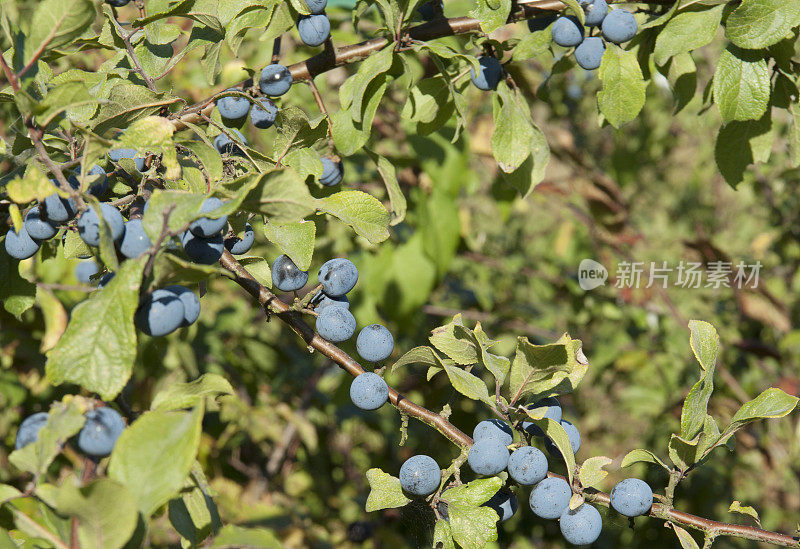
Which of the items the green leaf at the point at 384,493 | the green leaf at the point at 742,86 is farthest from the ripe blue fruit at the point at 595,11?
the green leaf at the point at 384,493

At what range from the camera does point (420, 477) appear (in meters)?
0.86

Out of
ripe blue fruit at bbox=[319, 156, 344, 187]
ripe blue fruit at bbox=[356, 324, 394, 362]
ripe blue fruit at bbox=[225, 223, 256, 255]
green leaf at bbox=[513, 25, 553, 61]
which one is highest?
green leaf at bbox=[513, 25, 553, 61]

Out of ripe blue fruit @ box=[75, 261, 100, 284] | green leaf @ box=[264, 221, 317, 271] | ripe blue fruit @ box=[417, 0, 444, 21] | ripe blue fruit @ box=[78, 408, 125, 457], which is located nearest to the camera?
ripe blue fruit @ box=[78, 408, 125, 457]

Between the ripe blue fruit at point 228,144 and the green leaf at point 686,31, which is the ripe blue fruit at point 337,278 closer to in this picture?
the ripe blue fruit at point 228,144

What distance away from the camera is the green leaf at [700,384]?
0.90 m

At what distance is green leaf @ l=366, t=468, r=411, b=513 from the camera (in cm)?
91

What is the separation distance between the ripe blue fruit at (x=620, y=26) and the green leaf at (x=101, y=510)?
100 centimetres

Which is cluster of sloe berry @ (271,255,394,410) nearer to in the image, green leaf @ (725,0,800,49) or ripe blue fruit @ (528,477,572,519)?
ripe blue fruit @ (528,477,572,519)

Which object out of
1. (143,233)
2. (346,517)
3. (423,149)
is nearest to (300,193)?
(143,233)

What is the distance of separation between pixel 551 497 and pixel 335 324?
1.15 ft

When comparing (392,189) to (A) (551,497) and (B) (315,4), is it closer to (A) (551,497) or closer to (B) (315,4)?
(B) (315,4)

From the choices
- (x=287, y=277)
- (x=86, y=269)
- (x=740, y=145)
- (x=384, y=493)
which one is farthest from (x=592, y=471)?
(x=86, y=269)

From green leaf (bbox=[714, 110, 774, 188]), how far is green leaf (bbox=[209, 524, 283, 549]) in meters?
1.10

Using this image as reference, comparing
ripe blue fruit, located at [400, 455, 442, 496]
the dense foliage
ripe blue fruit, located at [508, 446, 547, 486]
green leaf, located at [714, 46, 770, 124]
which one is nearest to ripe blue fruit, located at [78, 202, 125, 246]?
the dense foliage
